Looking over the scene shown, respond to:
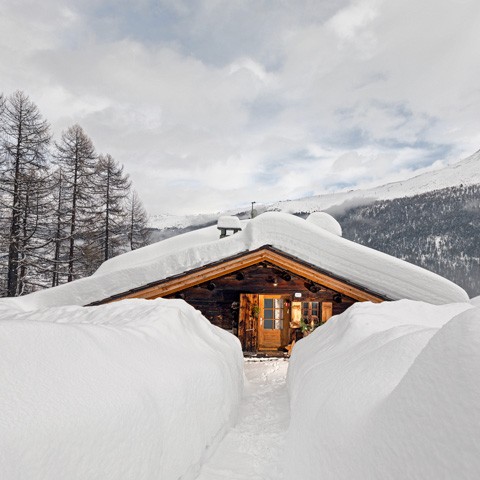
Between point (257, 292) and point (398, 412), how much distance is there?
996 cm

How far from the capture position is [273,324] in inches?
487

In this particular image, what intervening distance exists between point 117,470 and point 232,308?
31.6ft

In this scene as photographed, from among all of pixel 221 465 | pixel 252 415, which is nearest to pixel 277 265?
pixel 252 415

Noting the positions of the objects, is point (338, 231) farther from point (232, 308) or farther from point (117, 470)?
point (117, 470)

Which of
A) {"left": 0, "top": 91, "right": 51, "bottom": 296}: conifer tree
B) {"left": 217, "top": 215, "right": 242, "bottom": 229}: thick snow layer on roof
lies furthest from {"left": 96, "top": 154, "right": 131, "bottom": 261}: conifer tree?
{"left": 217, "top": 215, "right": 242, "bottom": 229}: thick snow layer on roof

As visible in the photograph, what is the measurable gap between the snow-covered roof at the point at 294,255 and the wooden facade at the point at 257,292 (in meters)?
0.55

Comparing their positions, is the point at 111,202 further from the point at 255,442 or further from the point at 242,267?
the point at 255,442

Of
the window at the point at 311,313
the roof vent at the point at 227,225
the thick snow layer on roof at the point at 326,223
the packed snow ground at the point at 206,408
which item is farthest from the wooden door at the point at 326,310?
the packed snow ground at the point at 206,408

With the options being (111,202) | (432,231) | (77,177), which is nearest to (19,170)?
(77,177)

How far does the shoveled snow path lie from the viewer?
326 cm

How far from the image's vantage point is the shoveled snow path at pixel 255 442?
10.7 ft

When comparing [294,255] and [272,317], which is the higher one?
[294,255]

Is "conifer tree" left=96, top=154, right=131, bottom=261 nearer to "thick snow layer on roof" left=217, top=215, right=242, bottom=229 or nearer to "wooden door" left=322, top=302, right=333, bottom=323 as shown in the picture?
"thick snow layer on roof" left=217, top=215, right=242, bottom=229

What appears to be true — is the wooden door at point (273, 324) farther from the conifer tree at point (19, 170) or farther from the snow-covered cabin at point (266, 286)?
the conifer tree at point (19, 170)
